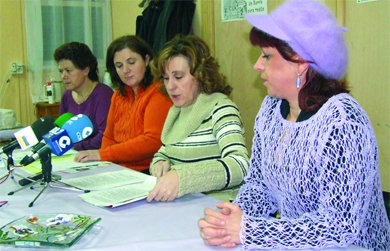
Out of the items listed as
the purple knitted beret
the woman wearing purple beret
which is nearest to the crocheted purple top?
the woman wearing purple beret

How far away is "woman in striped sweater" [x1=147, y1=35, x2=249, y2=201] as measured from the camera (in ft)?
5.58

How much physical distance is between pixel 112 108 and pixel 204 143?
3.14ft

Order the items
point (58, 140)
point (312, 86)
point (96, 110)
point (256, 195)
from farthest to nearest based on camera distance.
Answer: point (96, 110) → point (58, 140) → point (256, 195) → point (312, 86)

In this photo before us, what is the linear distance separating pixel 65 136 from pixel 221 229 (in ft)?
2.38

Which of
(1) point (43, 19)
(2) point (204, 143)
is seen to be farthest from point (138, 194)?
(1) point (43, 19)

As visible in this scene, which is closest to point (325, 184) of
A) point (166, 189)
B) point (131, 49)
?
point (166, 189)

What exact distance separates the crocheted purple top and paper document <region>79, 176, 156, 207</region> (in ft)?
1.44

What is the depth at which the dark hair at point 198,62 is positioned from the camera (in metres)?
2.00

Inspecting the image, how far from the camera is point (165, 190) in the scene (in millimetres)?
1438

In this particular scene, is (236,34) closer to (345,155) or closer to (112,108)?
(112,108)

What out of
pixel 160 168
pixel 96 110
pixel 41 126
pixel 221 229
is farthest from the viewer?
pixel 96 110

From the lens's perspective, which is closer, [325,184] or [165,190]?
[325,184]

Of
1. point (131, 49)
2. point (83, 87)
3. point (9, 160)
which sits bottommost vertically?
point (9, 160)

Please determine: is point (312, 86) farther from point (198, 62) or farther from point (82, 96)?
point (82, 96)
